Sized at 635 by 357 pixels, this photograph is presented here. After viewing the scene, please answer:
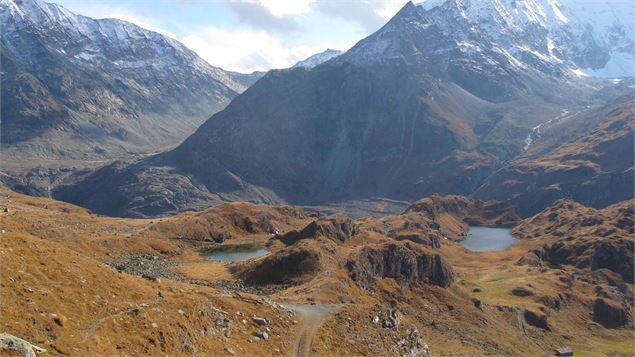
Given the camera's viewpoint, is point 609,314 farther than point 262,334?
Yes

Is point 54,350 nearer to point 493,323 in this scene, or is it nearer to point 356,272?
point 356,272

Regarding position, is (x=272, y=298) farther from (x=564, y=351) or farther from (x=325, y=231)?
(x=325, y=231)

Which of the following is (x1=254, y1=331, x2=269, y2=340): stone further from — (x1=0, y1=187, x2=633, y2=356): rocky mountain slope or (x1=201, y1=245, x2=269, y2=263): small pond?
(x1=201, y1=245, x2=269, y2=263): small pond

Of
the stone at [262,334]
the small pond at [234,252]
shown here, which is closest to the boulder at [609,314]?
the small pond at [234,252]

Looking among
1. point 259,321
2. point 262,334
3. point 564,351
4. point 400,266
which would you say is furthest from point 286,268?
point 564,351

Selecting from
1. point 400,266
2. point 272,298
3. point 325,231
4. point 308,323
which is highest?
point 308,323

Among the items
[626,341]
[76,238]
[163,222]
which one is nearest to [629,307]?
[626,341]

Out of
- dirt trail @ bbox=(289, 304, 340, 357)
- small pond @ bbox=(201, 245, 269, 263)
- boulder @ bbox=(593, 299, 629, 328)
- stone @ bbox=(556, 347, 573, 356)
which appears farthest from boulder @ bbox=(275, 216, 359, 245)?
dirt trail @ bbox=(289, 304, 340, 357)

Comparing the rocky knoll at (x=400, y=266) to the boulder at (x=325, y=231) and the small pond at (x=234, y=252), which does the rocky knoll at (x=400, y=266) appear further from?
the small pond at (x=234, y=252)
